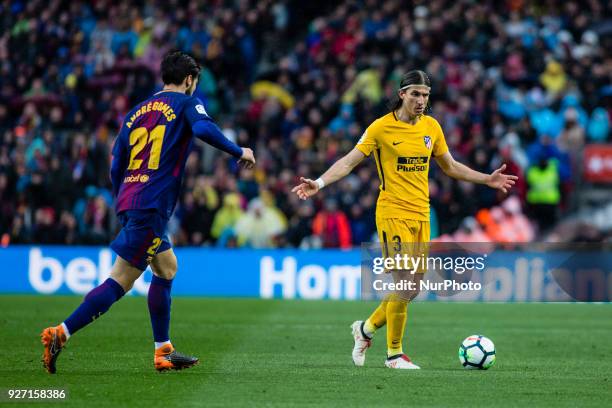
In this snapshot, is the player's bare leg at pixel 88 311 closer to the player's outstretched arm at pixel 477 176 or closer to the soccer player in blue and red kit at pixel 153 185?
the soccer player in blue and red kit at pixel 153 185

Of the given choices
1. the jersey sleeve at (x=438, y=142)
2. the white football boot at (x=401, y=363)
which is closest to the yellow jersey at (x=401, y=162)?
the jersey sleeve at (x=438, y=142)

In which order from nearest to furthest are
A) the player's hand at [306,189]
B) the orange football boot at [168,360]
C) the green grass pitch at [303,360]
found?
1. the green grass pitch at [303,360]
2. the orange football boot at [168,360]
3. the player's hand at [306,189]

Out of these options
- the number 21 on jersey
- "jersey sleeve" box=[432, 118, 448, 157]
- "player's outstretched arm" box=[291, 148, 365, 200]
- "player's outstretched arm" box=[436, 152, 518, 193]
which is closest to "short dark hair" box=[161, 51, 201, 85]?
the number 21 on jersey

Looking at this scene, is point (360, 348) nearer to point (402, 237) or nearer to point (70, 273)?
point (402, 237)

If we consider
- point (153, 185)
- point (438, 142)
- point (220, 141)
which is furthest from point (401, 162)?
point (153, 185)

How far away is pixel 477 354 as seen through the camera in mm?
10070

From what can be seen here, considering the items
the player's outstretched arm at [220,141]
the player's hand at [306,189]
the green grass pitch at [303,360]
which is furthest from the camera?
the player's hand at [306,189]

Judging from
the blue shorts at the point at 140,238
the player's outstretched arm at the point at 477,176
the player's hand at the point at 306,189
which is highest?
the player's outstretched arm at the point at 477,176

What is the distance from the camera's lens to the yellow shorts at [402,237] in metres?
10.1

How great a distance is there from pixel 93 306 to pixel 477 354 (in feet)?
10.7

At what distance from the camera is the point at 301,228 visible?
21.5 meters

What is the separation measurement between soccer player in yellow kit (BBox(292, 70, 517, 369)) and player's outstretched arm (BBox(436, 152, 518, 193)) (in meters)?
0.01

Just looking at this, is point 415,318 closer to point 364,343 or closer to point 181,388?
point 364,343

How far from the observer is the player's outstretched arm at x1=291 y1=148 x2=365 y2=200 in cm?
975
